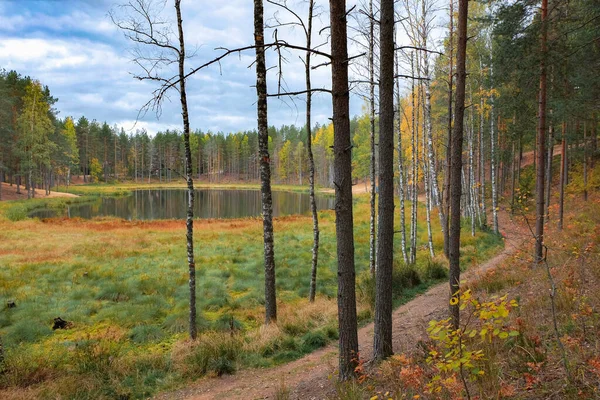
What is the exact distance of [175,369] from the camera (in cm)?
632

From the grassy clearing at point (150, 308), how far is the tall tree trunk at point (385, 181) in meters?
2.59

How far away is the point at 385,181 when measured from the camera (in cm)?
479

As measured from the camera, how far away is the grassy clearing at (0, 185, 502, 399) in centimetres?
596

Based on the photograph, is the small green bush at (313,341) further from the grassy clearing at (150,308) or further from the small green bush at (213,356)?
the small green bush at (213,356)

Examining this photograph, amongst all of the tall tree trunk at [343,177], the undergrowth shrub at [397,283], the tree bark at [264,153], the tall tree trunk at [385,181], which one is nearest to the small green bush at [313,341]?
the tree bark at [264,153]

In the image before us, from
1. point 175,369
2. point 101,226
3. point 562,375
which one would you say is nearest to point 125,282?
point 175,369

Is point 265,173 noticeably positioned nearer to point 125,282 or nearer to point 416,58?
point 125,282

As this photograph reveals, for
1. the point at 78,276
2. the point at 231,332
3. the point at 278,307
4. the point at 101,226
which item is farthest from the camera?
the point at 101,226

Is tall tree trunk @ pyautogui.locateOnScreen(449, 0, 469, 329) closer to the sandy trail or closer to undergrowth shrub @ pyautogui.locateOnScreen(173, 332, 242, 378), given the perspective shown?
the sandy trail

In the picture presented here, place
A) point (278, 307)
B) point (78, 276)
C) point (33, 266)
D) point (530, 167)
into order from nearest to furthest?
point (278, 307) → point (78, 276) → point (33, 266) → point (530, 167)

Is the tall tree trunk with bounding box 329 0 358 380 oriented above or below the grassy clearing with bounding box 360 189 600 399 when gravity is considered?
above

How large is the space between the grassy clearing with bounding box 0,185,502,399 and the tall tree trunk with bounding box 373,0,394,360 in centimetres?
259

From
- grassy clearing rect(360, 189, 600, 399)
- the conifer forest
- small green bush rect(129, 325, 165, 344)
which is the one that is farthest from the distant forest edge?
grassy clearing rect(360, 189, 600, 399)

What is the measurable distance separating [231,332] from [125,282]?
610 centimetres
